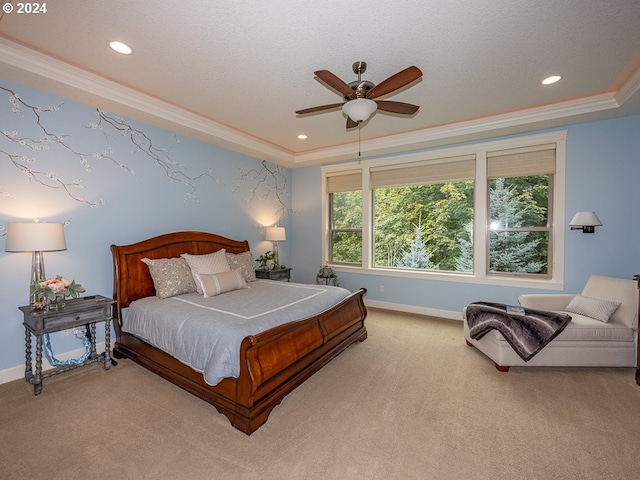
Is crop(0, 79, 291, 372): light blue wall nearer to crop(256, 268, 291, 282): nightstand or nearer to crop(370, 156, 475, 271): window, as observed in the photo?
crop(256, 268, 291, 282): nightstand

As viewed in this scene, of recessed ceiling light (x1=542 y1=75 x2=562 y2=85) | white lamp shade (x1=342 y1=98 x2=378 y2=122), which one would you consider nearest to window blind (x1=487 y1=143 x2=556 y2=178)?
recessed ceiling light (x1=542 y1=75 x2=562 y2=85)

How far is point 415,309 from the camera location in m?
4.75

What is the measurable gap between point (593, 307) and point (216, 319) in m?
3.71

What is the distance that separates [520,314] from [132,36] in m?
4.17

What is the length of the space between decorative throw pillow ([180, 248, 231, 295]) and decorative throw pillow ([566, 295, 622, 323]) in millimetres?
4021

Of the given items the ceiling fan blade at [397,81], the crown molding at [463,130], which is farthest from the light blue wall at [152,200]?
the ceiling fan blade at [397,81]

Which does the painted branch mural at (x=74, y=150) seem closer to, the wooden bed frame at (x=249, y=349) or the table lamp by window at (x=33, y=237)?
the table lamp by window at (x=33, y=237)

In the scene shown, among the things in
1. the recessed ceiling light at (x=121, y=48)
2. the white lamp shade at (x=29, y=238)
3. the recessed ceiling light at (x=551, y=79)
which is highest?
the recessed ceiling light at (x=551, y=79)

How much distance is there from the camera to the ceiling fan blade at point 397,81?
203 centimetres

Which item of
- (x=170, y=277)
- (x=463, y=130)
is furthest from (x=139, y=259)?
(x=463, y=130)

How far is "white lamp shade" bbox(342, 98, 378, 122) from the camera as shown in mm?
2289

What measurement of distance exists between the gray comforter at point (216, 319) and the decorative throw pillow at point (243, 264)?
0.69 m

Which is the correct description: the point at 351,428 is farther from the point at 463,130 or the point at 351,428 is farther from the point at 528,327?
the point at 463,130

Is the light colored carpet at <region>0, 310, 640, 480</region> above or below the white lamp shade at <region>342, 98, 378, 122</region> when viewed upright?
below
